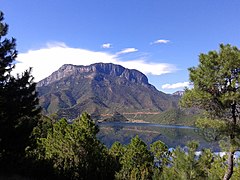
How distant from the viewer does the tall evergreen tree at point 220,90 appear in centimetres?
1324

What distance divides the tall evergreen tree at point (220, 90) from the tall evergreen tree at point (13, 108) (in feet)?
35.4

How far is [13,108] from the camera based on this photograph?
60.3 ft

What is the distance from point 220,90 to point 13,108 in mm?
12457

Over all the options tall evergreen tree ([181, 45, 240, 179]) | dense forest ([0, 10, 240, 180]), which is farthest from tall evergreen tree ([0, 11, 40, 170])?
tall evergreen tree ([181, 45, 240, 179])

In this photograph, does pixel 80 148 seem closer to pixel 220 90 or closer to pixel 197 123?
pixel 197 123

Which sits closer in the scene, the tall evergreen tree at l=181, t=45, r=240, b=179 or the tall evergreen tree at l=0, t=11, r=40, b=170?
the tall evergreen tree at l=181, t=45, r=240, b=179

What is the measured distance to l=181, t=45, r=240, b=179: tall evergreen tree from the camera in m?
13.2

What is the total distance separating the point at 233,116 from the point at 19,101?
13057 mm

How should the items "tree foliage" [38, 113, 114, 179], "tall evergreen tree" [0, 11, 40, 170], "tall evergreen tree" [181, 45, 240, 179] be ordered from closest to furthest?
"tall evergreen tree" [181, 45, 240, 179]
"tall evergreen tree" [0, 11, 40, 170]
"tree foliage" [38, 113, 114, 179]

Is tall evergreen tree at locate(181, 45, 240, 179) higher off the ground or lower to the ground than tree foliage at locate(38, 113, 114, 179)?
higher

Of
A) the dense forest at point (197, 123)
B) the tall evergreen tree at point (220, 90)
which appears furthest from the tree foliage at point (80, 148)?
the tall evergreen tree at point (220, 90)

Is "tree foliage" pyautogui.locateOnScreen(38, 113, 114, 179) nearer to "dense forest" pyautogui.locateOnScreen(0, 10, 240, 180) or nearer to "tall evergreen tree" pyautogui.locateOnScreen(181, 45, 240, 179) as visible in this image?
"dense forest" pyautogui.locateOnScreen(0, 10, 240, 180)

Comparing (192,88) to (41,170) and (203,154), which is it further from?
(41,170)

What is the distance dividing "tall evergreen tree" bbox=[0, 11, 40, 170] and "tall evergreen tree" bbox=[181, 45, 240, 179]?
10782mm
